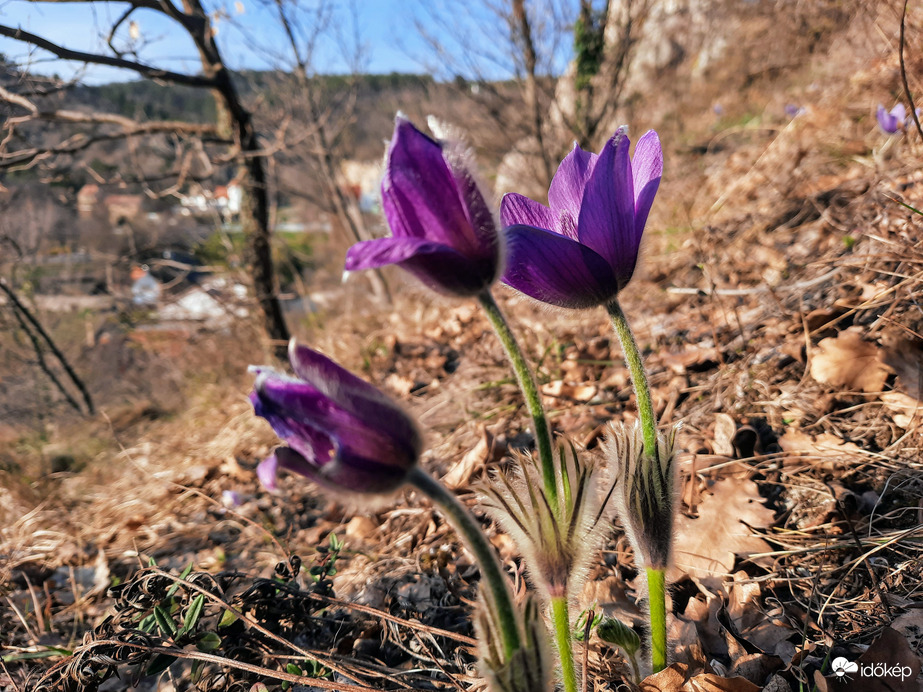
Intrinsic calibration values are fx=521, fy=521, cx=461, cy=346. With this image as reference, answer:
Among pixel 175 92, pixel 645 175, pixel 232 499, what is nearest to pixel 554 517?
pixel 645 175

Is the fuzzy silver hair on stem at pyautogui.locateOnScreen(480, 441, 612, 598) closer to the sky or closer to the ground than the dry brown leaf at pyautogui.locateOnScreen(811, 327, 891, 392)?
closer to the ground

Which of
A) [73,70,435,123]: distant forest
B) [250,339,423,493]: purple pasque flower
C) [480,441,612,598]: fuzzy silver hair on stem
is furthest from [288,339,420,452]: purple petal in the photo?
[73,70,435,123]: distant forest

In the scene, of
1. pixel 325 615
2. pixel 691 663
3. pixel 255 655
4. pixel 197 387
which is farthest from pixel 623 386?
pixel 197 387

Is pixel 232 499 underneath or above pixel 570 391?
underneath

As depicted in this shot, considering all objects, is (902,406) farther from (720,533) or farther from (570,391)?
(570,391)

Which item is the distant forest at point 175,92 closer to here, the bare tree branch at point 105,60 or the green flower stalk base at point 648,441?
the bare tree branch at point 105,60

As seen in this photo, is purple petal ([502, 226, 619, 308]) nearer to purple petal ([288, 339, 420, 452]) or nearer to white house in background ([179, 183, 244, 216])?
purple petal ([288, 339, 420, 452])
